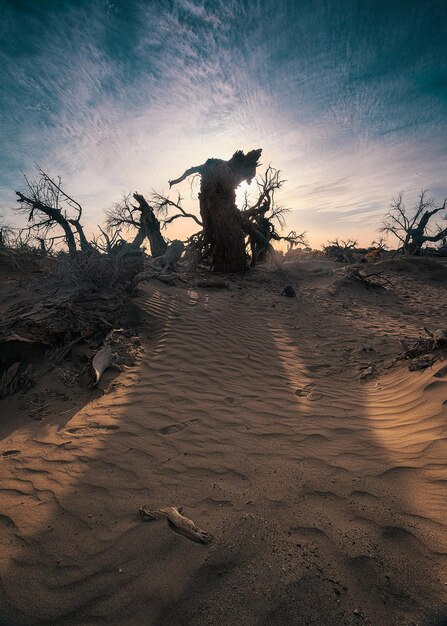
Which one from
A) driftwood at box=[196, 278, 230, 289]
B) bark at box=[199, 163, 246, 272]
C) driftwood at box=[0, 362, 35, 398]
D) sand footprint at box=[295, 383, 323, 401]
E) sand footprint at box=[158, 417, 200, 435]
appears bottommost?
sand footprint at box=[158, 417, 200, 435]

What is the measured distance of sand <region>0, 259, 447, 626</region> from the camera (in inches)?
59.9

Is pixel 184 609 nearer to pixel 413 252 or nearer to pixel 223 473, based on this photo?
pixel 223 473

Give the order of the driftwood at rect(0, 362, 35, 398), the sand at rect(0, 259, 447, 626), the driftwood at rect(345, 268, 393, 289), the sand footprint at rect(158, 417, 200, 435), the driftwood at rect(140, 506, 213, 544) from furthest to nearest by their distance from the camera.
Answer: the driftwood at rect(345, 268, 393, 289)
the driftwood at rect(0, 362, 35, 398)
the sand footprint at rect(158, 417, 200, 435)
the driftwood at rect(140, 506, 213, 544)
the sand at rect(0, 259, 447, 626)

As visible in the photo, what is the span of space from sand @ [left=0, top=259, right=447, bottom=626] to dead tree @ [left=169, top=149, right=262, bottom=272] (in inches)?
312

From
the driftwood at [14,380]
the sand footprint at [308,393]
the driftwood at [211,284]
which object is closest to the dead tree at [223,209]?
the driftwood at [211,284]

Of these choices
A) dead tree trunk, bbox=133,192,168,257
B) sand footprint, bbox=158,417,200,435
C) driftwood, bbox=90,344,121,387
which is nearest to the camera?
sand footprint, bbox=158,417,200,435

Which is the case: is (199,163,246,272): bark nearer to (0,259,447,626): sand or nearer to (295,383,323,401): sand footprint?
(0,259,447,626): sand

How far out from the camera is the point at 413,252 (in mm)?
20312

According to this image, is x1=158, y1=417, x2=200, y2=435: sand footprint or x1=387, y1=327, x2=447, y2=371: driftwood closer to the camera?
x1=158, y1=417, x2=200, y2=435: sand footprint

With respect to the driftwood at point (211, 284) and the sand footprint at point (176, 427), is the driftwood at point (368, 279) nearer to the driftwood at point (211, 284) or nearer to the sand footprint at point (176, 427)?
the driftwood at point (211, 284)

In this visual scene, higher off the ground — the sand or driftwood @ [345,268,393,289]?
driftwood @ [345,268,393,289]

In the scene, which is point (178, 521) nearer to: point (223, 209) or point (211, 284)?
point (211, 284)

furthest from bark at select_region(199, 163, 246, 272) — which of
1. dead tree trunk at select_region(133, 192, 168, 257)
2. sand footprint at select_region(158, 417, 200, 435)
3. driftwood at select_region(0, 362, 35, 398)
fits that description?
sand footprint at select_region(158, 417, 200, 435)

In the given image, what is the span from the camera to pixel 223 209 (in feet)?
38.3
